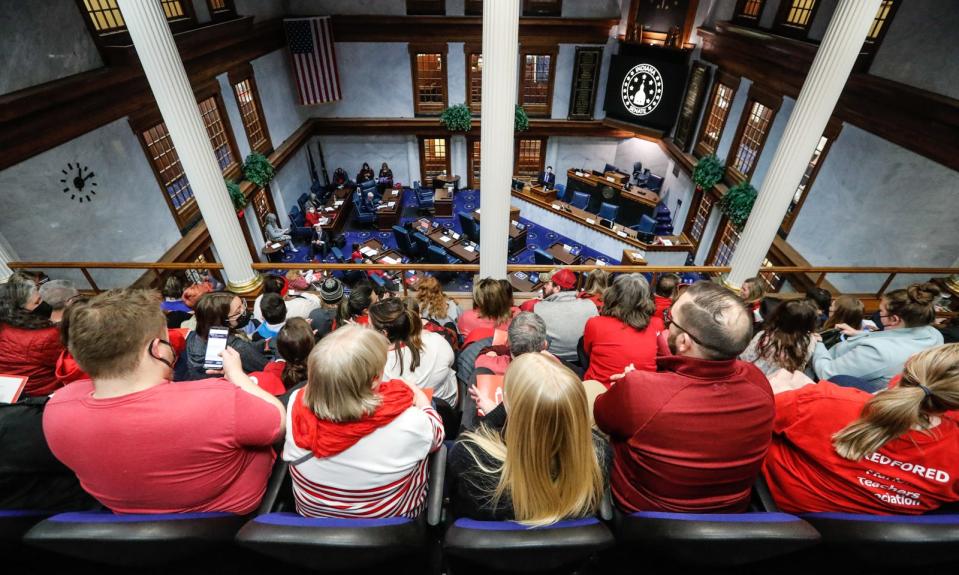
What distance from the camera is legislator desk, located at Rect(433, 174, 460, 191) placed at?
13.2 metres

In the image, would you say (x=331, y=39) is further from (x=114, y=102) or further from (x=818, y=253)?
(x=818, y=253)

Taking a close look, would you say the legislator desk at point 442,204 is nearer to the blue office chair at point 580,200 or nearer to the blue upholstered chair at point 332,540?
the blue office chair at point 580,200

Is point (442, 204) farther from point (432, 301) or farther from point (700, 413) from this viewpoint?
point (700, 413)

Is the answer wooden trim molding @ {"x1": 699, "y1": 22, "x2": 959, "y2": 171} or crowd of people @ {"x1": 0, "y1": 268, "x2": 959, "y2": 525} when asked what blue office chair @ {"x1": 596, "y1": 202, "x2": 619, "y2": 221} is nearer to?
wooden trim molding @ {"x1": 699, "y1": 22, "x2": 959, "y2": 171}

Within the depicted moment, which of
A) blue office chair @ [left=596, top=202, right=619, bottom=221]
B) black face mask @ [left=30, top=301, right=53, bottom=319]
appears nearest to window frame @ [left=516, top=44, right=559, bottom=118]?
blue office chair @ [left=596, top=202, right=619, bottom=221]

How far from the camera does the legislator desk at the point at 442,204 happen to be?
12086mm

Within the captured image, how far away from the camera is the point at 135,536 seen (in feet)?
4.47

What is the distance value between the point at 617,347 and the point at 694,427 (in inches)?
41.1

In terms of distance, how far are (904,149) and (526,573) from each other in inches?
288

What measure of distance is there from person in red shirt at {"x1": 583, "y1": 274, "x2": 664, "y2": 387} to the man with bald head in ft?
2.92

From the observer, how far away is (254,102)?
9766 millimetres

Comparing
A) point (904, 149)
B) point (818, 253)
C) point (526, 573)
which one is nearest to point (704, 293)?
point (526, 573)

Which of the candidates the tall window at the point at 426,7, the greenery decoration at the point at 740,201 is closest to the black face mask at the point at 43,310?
the greenery decoration at the point at 740,201

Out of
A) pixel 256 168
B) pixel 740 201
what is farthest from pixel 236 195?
pixel 740 201
